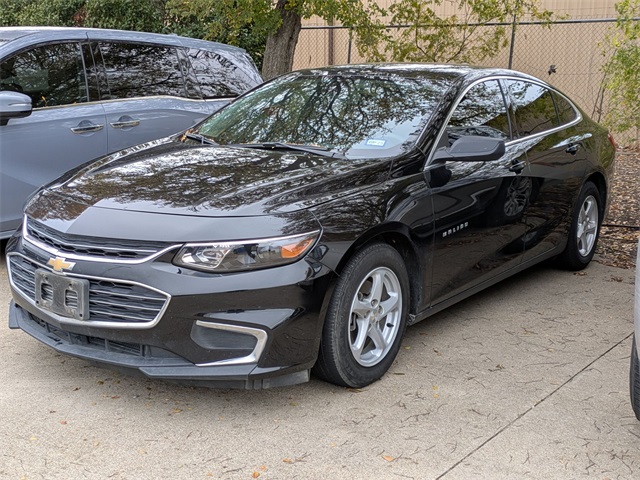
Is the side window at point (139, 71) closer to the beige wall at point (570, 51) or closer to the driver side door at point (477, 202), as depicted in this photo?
the driver side door at point (477, 202)

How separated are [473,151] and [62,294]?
231cm

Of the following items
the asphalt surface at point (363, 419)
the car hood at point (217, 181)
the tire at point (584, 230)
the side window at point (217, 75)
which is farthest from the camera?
the side window at point (217, 75)

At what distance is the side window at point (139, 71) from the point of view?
6.68 metres

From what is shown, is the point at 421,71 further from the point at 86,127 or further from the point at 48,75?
the point at 48,75

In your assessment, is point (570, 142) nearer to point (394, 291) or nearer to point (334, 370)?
point (394, 291)

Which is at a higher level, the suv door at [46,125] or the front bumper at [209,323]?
the suv door at [46,125]

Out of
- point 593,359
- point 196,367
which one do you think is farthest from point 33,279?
point 593,359

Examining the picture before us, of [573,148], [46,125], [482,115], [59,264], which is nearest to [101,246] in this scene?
[59,264]

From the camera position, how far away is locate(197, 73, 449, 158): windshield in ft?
15.2

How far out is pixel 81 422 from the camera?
3.76 metres

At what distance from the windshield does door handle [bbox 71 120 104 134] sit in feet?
4.65

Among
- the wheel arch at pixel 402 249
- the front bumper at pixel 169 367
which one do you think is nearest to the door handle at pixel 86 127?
the front bumper at pixel 169 367

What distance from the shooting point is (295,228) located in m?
3.72

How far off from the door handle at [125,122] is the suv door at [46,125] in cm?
12
